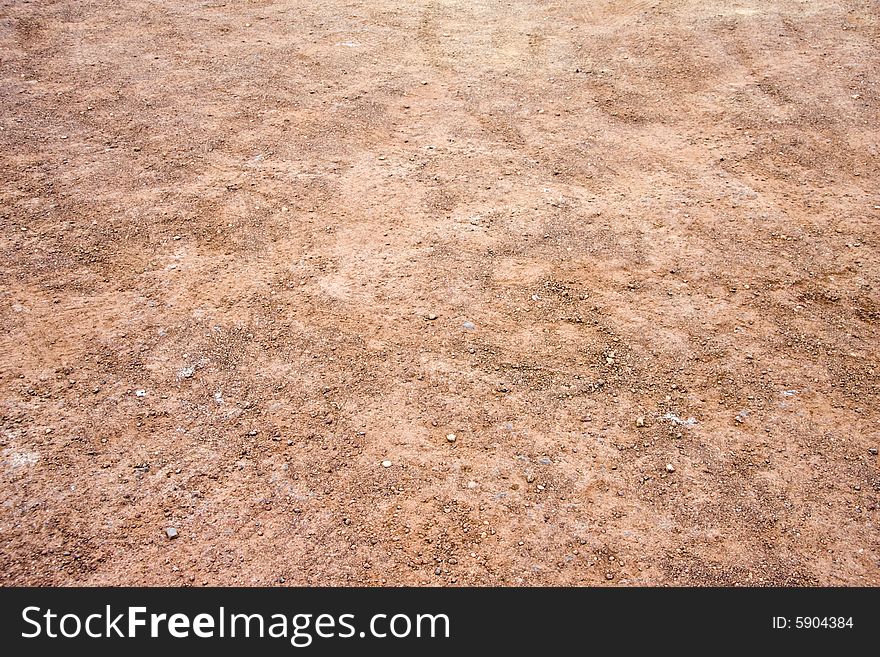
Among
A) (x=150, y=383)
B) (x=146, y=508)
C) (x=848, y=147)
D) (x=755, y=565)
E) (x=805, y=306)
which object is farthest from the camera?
(x=848, y=147)

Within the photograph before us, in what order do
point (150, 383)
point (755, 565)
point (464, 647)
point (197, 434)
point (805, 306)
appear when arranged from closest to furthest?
1. point (464, 647)
2. point (755, 565)
3. point (197, 434)
4. point (150, 383)
5. point (805, 306)

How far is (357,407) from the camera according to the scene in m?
3.88

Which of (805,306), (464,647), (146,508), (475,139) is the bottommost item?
(464,647)

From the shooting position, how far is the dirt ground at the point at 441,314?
129 inches

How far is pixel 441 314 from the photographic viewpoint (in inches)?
177

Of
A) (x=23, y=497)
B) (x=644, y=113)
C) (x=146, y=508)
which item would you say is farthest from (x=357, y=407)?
(x=644, y=113)

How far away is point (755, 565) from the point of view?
3.14 meters

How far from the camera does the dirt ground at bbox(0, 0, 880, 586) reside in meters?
3.28

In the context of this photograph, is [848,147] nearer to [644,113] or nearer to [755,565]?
[644,113]

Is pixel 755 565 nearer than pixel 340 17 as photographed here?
Yes

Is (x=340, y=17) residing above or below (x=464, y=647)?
above

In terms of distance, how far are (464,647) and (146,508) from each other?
6.05 ft

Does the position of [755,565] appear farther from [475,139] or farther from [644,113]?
[644,113]

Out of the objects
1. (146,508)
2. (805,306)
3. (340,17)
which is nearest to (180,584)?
(146,508)
